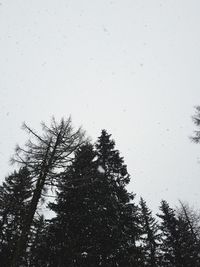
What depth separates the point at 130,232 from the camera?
13.7m

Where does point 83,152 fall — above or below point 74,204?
above

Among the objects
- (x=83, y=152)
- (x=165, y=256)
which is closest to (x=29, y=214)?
(x=83, y=152)

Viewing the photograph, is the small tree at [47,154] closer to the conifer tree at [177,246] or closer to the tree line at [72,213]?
the tree line at [72,213]

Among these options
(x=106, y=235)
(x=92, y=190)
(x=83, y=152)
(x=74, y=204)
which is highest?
(x=83, y=152)

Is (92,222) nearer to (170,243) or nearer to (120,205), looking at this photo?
(120,205)

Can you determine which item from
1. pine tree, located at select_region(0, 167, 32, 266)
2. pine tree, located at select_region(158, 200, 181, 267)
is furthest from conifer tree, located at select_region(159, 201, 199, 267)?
pine tree, located at select_region(0, 167, 32, 266)

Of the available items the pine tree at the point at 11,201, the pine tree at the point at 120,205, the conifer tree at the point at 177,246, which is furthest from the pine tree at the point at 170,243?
the pine tree at the point at 11,201

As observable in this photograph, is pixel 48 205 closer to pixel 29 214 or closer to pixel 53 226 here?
pixel 53 226

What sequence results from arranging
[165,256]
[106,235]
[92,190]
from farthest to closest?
[165,256]
[92,190]
[106,235]

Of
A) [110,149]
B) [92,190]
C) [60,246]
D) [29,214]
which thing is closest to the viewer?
[29,214]

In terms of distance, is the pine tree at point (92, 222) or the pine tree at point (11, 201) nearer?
the pine tree at point (92, 222)

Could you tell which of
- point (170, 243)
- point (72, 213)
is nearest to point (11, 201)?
point (72, 213)

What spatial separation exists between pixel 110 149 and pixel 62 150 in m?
6.49

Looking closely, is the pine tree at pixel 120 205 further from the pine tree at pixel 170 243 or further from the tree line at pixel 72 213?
the pine tree at pixel 170 243
